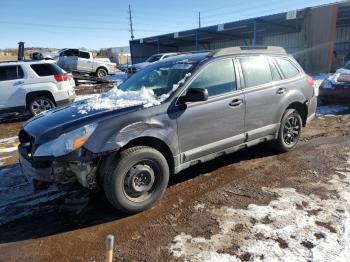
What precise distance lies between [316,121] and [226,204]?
524 centimetres

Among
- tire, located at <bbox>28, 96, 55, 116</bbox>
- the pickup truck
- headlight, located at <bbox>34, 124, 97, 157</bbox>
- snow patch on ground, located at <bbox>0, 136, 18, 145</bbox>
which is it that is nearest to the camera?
headlight, located at <bbox>34, 124, 97, 157</bbox>

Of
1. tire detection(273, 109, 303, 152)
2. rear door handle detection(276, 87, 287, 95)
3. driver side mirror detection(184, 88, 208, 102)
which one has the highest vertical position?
driver side mirror detection(184, 88, 208, 102)

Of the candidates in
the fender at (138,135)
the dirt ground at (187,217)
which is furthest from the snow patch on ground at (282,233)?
the fender at (138,135)

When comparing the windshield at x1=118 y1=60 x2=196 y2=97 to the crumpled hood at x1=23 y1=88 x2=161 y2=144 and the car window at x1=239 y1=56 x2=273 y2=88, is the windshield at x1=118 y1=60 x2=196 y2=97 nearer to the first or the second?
the crumpled hood at x1=23 y1=88 x2=161 y2=144

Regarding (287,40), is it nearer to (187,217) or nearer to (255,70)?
(255,70)

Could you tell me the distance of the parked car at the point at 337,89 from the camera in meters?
9.48

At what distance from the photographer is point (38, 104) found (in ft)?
33.6

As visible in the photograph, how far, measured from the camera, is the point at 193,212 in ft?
12.7

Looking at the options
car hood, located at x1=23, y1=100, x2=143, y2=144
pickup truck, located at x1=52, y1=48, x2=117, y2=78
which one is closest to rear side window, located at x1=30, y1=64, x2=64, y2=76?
car hood, located at x1=23, y1=100, x2=143, y2=144

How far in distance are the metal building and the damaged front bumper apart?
878 inches

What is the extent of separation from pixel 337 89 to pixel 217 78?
21.0ft

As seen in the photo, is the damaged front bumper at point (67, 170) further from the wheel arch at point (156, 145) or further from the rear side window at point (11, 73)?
the rear side window at point (11, 73)

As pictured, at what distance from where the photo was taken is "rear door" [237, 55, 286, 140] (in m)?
4.93

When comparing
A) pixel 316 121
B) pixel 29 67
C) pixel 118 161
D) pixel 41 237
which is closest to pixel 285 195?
pixel 118 161
